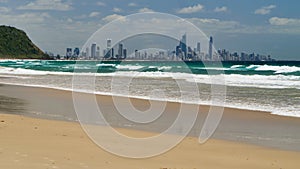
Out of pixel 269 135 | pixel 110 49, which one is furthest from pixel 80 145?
pixel 269 135

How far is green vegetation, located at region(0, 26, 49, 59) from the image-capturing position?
152250 millimetres

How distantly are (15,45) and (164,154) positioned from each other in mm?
156553

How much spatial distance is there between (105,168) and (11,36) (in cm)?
15704

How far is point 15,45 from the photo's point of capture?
6112 inches

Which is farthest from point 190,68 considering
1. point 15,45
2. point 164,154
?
point 15,45

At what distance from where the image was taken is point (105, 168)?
20.0 feet

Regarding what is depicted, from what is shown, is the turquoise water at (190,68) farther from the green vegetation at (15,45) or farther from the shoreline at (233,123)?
the green vegetation at (15,45)

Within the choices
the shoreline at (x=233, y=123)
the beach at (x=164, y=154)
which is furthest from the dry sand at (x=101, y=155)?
the shoreline at (x=233, y=123)

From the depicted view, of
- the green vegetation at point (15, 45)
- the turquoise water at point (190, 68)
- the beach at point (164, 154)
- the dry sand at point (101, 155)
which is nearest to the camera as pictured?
the dry sand at point (101, 155)

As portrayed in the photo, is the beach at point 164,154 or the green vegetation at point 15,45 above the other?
the green vegetation at point 15,45

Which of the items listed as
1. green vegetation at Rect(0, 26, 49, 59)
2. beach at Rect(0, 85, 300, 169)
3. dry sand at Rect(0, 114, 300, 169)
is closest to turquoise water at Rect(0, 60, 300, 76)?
beach at Rect(0, 85, 300, 169)

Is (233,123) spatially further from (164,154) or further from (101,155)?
(101,155)

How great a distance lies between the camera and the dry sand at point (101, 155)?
20.7 ft

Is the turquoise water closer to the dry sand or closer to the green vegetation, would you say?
the dry sand
